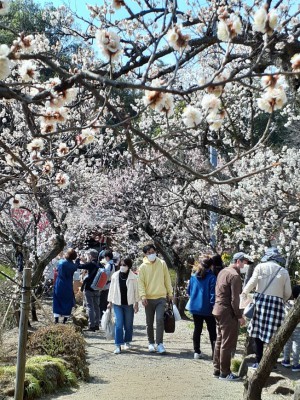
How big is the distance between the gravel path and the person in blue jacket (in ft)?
1.64

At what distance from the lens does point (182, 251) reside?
49.2ft

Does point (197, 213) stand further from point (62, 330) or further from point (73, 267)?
point (62, 330)

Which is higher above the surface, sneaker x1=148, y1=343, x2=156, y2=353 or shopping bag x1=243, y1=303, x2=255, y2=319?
shopping bag x1=243, y1=303, x2=255, y2=319

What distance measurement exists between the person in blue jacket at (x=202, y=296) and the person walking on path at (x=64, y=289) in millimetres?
2963

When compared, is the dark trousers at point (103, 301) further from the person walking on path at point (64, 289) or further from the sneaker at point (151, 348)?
the sneaker at point (151, 348)

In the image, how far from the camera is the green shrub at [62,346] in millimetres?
8253

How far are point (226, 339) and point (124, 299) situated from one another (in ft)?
7.72

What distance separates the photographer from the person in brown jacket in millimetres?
8188

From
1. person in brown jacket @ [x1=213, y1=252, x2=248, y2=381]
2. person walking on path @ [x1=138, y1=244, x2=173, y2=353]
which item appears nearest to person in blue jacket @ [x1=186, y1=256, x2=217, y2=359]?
person walking on path @ [x1=138, y1=244, x2=173, y2=353]

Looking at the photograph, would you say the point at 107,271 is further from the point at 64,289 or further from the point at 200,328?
the point at 200,328

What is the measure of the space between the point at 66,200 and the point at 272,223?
187 inches

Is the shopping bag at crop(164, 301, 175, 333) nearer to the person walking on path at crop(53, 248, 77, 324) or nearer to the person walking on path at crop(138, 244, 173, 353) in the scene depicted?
the person walking on path at crop(138, 244, 173, 353)

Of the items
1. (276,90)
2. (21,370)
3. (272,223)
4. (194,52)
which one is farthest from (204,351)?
(276,90)

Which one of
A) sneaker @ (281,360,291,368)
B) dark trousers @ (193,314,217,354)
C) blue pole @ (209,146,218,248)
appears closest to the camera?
sneaker @ (281,360,291,368)
